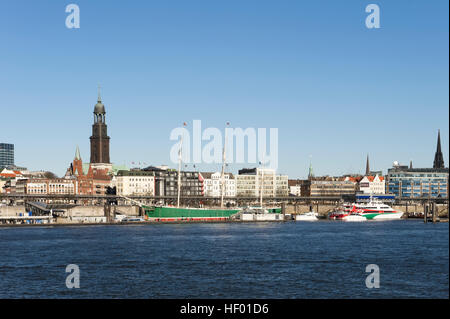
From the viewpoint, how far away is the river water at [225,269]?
94.4 ft

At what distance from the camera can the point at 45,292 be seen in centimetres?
2900

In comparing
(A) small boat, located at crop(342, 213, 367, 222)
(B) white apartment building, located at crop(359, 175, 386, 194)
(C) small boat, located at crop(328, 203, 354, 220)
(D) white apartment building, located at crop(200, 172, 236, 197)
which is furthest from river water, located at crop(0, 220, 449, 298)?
(B) white apartment building, located at crop(359, 175, 386, 194)

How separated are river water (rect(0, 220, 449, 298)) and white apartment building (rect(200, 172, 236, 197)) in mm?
130737

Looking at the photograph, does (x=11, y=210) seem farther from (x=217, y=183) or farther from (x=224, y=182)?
(x=217, y=183)

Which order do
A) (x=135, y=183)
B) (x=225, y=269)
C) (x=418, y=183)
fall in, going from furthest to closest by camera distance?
(x=418, y=183)
(x=135, y=183)
(x=225, y=269)

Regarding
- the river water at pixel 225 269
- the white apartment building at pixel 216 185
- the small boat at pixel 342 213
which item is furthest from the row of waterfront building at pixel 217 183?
the river water at pixel 225 269

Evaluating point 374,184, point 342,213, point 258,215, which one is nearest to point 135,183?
point 374,184

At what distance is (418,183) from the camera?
7520 inches

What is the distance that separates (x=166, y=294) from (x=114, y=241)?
30.0m

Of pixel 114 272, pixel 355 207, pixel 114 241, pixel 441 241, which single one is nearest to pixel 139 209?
pixel 355 207

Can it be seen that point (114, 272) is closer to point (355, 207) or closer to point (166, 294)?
point (166, 294)

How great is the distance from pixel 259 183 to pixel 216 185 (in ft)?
39.2

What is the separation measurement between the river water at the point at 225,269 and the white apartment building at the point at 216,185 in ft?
429

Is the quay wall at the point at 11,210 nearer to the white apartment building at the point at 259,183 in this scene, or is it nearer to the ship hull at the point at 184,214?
the ship hull at the point at 184,214
